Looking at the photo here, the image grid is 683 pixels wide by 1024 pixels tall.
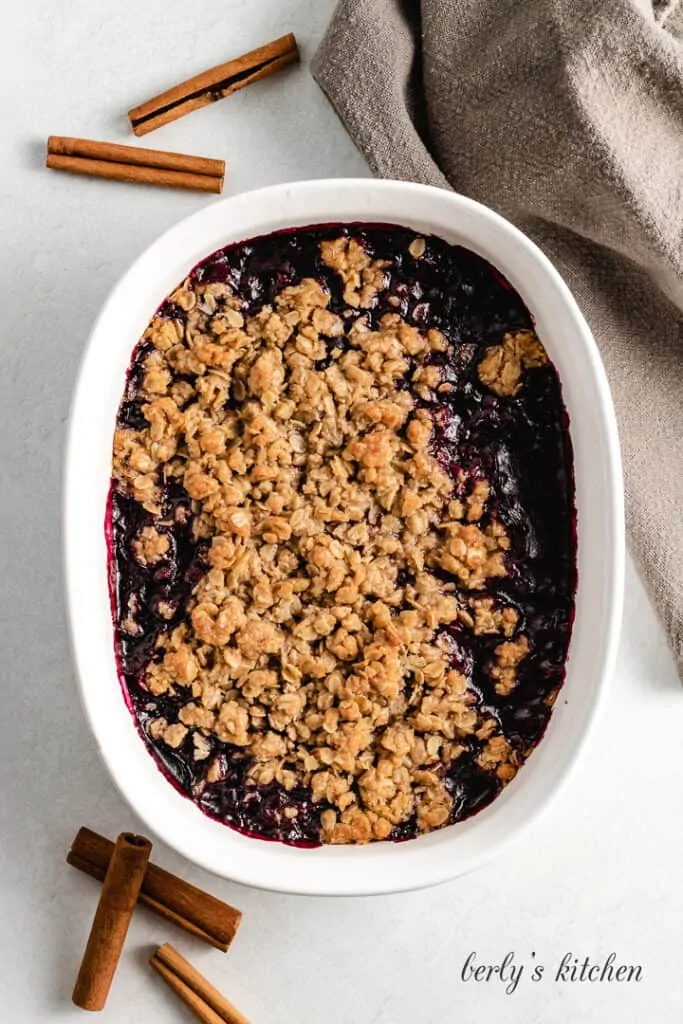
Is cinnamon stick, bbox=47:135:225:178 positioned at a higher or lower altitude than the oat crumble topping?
higher

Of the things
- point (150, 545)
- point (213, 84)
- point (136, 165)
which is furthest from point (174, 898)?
point (213, 84)

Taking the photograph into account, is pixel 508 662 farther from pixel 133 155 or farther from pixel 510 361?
pixel 133 155

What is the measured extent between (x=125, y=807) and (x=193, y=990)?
28 centimetres

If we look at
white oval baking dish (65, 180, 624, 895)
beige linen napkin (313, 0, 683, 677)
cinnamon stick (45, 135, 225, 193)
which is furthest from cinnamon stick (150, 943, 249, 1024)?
cinnamon stick (45, 135, 225, 193)

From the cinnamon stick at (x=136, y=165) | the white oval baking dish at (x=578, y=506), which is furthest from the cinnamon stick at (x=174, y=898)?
the cinnamon stick at (x=136, y=165)

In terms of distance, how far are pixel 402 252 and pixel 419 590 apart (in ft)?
1.45

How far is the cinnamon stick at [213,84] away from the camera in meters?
1.57

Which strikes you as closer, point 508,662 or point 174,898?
point 508,662

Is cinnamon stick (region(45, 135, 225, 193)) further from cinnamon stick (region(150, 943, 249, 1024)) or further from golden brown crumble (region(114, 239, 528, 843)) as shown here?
cinnamon stick (region(150, 943, 249, 1024))

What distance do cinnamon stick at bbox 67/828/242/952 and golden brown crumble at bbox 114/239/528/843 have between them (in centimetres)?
25

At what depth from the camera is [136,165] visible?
5.14ft

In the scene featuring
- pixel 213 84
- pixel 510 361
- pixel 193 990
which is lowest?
pixel 193 990

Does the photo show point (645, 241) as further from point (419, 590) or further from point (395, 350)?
point (419, 590)

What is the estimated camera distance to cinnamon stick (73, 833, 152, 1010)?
1.48 m
